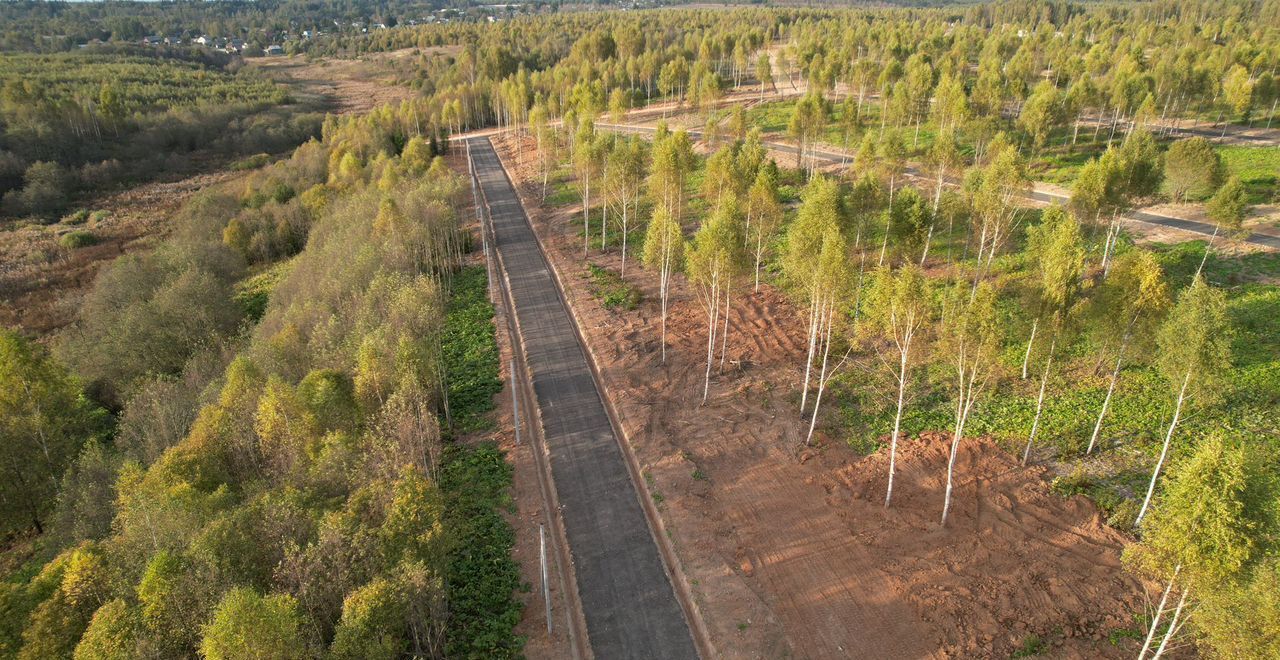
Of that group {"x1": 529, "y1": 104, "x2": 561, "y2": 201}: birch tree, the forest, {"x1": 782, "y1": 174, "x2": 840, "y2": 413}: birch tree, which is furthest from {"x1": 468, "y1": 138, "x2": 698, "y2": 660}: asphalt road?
{"x1": 529, "y1": 104, "x2": 561, "y2": 201}: birch tree

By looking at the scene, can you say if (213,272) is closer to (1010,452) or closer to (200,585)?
(200,585)

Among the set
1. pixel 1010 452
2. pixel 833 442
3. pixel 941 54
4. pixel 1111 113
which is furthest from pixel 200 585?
pixel 941 54

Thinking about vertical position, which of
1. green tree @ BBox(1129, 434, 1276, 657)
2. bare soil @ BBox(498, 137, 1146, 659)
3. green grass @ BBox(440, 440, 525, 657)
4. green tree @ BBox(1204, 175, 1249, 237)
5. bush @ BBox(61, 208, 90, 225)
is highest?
green tree @ BBox(1204, 175, 1249, 237)

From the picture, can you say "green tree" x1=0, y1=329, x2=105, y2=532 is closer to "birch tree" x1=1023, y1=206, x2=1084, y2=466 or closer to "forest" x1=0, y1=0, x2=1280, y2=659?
"forest" x1=0, y1=0, x2=1280, y2=659

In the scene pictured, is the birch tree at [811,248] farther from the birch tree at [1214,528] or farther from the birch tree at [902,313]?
the birch tree at [1214,528]

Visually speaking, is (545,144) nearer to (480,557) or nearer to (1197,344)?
(480,557)

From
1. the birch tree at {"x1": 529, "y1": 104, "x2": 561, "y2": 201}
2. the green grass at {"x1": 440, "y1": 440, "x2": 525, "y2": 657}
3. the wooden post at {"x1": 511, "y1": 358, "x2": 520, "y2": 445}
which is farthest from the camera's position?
the birch tree at {"x1": 529, "y1": 104, "x2": 561, "y2": 201}

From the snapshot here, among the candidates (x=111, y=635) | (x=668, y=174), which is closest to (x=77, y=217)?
(x=668, y=174)
